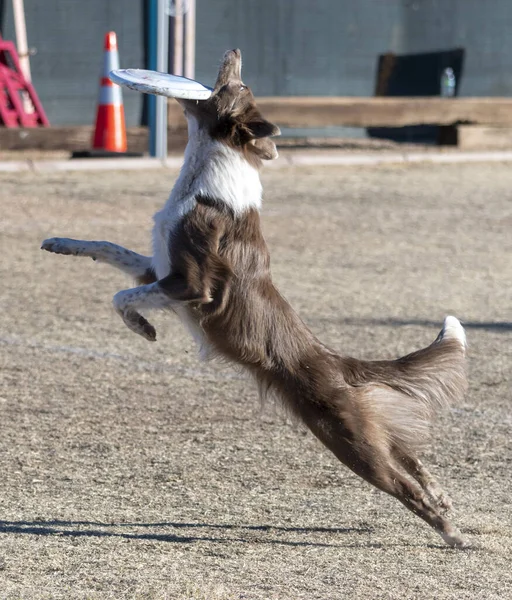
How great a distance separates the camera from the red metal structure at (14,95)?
566 inches

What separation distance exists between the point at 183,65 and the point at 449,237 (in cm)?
719

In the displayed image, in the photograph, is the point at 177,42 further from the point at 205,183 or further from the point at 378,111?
the point at 205,183

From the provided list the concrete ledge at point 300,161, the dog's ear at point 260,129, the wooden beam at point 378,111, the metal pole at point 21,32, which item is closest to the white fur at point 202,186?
the dog's ear at point 260,129

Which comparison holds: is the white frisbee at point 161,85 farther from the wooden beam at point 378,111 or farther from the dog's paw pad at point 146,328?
the wooden beam at point 378,111

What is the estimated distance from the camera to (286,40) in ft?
56.4

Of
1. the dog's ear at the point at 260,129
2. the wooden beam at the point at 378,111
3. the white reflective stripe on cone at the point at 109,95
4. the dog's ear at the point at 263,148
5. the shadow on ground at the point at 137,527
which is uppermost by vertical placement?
the dog's ear at the point at 260,129

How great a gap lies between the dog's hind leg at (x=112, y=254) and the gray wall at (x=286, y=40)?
11.6m

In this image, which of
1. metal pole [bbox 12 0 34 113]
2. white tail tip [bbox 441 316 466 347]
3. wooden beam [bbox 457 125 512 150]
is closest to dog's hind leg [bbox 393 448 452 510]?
white tail tip [bbox 441 316 466 347]

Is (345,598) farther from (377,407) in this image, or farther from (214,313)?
(214,313)

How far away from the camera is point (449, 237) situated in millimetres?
10414

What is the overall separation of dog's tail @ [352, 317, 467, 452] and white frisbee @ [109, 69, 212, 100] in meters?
1.21

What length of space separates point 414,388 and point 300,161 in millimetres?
10730

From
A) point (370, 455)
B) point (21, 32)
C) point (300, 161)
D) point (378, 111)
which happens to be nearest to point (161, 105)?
point (300, 161)

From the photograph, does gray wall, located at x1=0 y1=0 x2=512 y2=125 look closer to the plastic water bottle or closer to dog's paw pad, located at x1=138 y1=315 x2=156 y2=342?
the plastic water bottle
